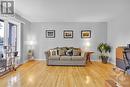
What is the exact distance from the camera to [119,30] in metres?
8.48

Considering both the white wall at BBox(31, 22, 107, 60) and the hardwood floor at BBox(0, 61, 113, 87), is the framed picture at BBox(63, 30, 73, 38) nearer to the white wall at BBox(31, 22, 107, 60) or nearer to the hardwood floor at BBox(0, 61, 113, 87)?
the white wall at BBox(31, 22, 107, 60)

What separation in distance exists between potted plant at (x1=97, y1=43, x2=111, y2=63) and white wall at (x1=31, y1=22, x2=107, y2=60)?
0.55m

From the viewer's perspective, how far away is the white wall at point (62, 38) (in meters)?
11.0

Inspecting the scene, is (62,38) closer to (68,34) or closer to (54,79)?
(68,34)

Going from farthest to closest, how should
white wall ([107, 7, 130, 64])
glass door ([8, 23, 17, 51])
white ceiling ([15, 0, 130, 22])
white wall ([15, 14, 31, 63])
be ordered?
white wall ([15, 14, 31, 63]), glass door ([8, 23, 17, 51]), white wall ([107, 7, 130, 64]), white ceiling ([15, 0, 130, 22])

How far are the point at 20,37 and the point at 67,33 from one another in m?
3.25

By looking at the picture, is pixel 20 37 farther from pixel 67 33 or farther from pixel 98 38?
pixel 98 38

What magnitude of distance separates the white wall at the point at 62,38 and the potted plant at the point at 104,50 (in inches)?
21.6

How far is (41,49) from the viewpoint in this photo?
11250mm

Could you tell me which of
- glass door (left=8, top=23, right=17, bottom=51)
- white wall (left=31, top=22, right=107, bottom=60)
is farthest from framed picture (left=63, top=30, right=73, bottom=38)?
glass door (left=8, top=23, right=17, bottom=51)

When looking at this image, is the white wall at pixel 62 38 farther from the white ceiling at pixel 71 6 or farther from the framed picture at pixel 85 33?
the white ceiling at pixel 71 6

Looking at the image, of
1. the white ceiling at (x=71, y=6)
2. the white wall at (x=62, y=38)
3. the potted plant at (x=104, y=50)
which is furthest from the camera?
the white wall at (x=62, y=38)

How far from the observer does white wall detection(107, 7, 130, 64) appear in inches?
288

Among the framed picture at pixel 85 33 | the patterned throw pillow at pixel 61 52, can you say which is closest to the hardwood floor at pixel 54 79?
the patterned throw pillow at pixel 61 52
